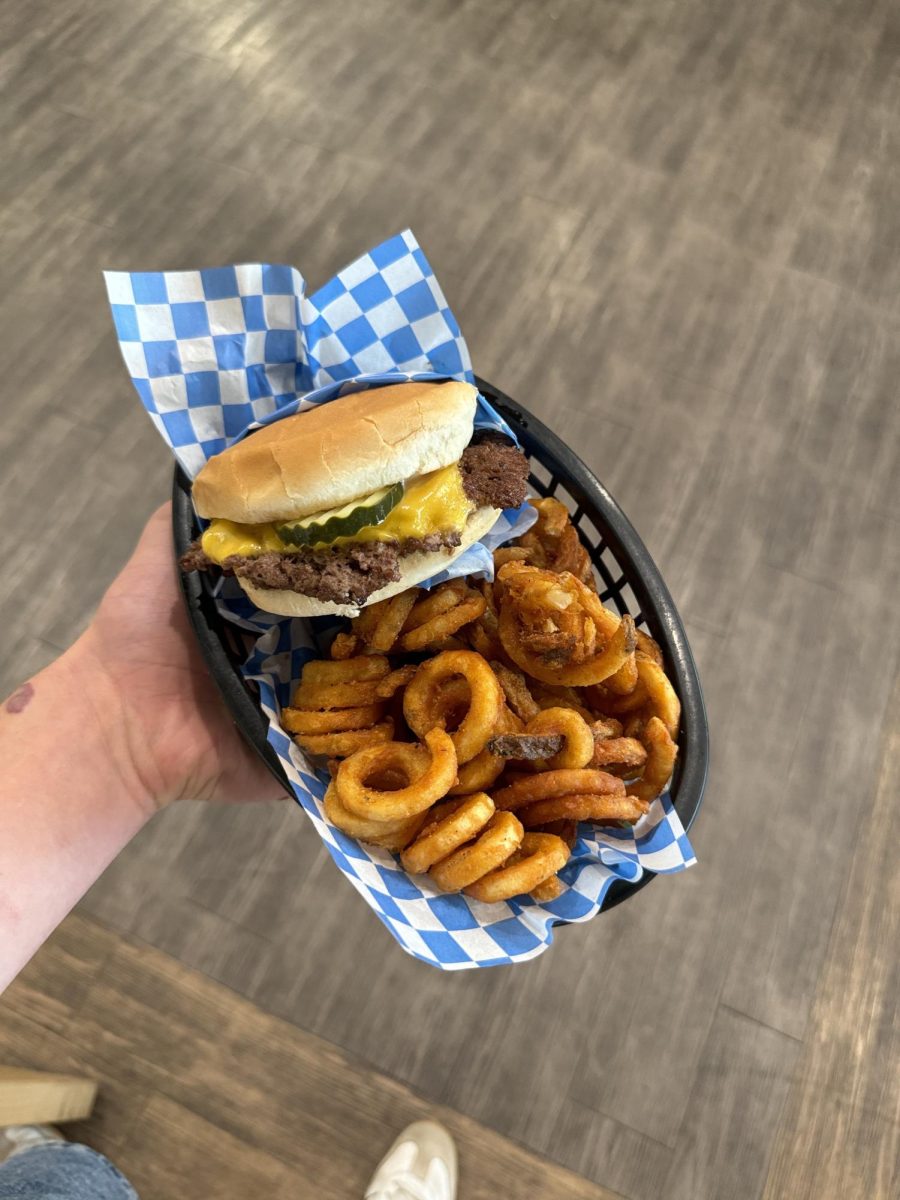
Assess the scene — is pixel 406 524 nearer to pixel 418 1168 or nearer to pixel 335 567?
pixel 335 567

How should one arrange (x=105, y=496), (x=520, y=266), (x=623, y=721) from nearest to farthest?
1. (x=623, y=721)
2. (x=105, y=496)
3. (x=520, y=266)

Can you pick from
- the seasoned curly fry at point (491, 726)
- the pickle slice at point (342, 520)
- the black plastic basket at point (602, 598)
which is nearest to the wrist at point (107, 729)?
the black plastic basket at point (602, 598)

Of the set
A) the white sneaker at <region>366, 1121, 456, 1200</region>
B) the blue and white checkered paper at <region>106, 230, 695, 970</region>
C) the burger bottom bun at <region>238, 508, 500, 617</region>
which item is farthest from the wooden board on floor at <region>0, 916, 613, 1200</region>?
the burger bottom bun at <region>238, 508, 500, 617</region>

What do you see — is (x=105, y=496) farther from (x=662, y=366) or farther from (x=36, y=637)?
(x=662, y=366)

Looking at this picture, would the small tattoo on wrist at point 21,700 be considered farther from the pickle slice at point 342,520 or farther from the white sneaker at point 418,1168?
the white sneaker at point 418,1168

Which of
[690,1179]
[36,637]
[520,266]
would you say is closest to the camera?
[690,1179]

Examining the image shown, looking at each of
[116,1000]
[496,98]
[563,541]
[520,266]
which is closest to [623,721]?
[563,541]

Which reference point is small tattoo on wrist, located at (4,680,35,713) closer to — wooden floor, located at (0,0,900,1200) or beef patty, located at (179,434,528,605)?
beef patty, located at (179,434,528,605)

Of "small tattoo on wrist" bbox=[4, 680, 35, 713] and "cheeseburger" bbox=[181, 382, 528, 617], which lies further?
"small tattoo on wrist" bbox=[4, 680, 35, 713]
